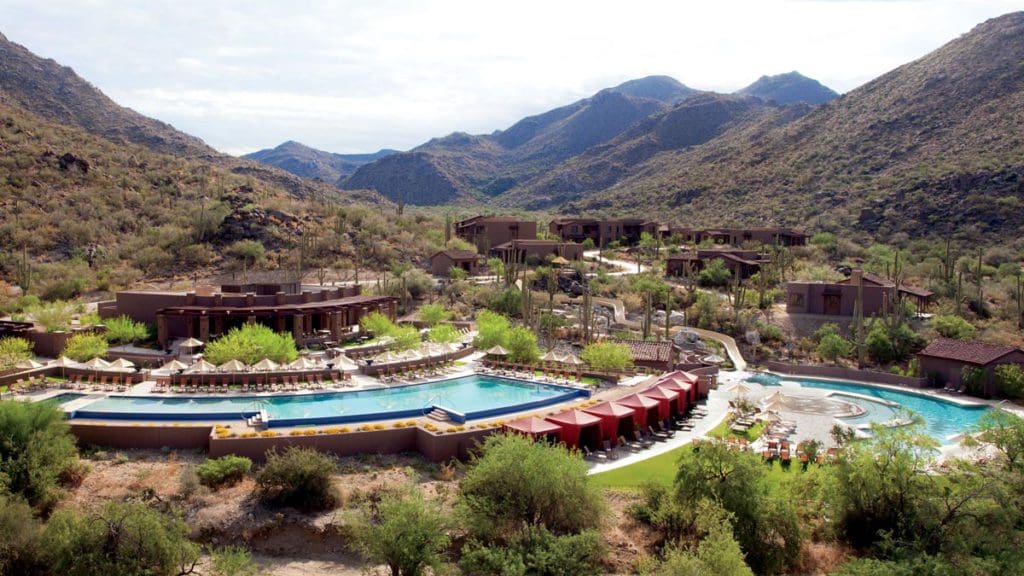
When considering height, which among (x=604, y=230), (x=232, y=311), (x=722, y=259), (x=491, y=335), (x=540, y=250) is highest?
(x=604, y=230)

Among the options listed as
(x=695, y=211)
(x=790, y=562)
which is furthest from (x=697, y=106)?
(x=790, y=562)

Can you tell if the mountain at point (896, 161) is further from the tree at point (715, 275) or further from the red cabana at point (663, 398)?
the red cabana at point (663, 398)

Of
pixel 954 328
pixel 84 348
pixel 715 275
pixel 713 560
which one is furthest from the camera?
pixel 715 275

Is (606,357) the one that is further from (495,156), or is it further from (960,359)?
(495,156)

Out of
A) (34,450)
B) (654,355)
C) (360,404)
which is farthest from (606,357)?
(34,450)

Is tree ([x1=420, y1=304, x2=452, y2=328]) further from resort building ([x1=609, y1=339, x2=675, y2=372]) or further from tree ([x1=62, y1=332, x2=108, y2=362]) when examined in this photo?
tree ([x1=62, y1=332, x2=108, y2=362])

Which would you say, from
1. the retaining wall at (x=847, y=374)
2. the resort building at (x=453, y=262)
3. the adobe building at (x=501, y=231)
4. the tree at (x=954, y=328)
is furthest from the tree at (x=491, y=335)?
the adobe building at (x=501, y=231)

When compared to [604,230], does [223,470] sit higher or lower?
lower

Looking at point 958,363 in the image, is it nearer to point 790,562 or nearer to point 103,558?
point 790,562
